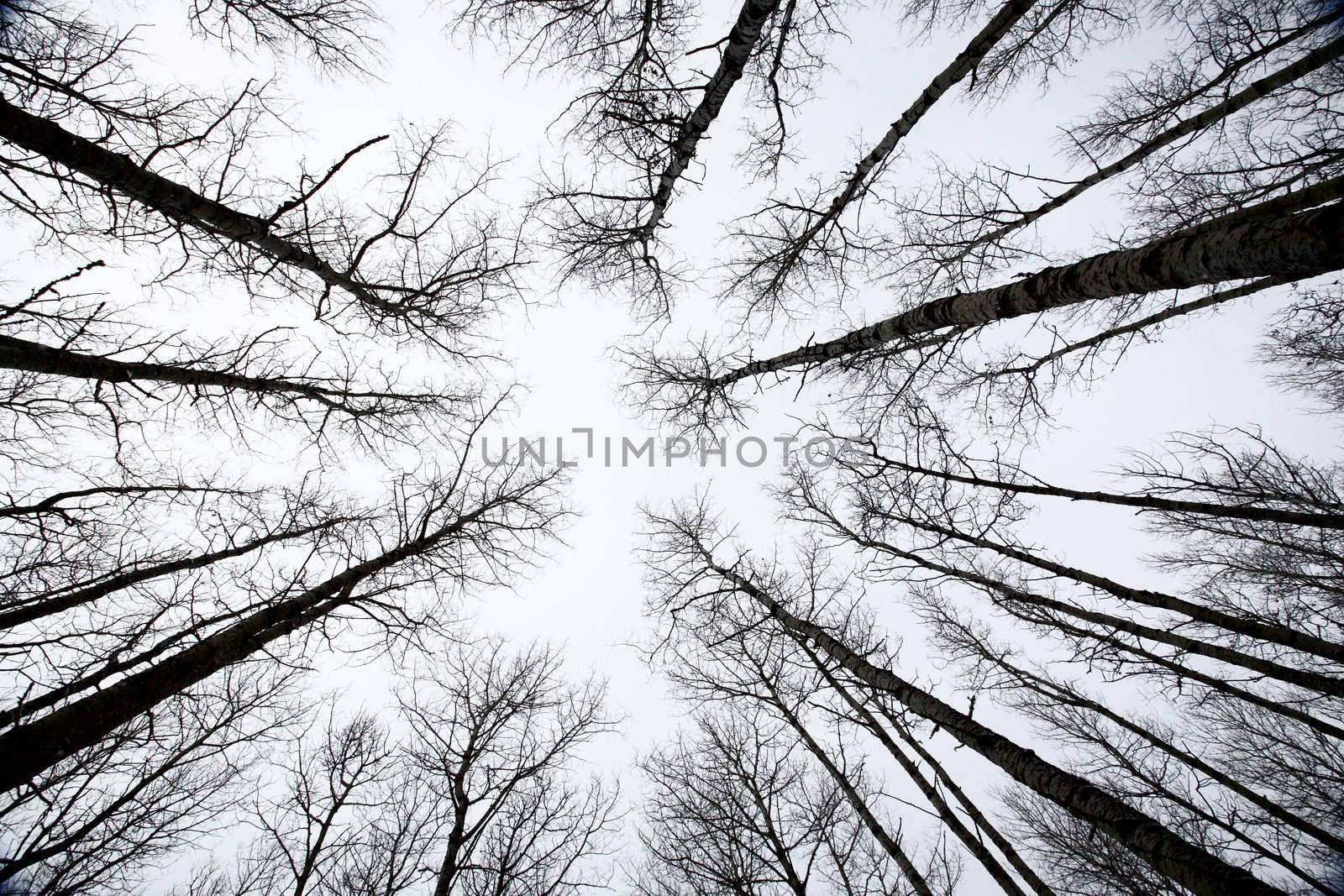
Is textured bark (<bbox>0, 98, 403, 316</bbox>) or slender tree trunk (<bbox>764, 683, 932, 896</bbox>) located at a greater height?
textured bark (<bbox>0, 98, 403, 316</bbox>)

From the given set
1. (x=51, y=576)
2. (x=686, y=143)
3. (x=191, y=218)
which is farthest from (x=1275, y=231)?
(x=51, y=576)

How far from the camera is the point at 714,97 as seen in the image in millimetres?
4219

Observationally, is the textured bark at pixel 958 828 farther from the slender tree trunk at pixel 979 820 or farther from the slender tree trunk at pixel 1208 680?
the slender tree trunk at pixel 1208 680

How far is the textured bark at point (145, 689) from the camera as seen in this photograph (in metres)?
2.36

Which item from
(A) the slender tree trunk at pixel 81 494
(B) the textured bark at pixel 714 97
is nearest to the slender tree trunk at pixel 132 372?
(A) the slender tree trunk at pixel 81 494

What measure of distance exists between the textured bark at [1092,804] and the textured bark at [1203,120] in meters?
5.15

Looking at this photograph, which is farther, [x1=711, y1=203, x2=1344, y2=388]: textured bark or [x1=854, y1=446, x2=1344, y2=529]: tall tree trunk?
[x1=854, y1=446, x2=1344, y2=529]: tall tree trunk

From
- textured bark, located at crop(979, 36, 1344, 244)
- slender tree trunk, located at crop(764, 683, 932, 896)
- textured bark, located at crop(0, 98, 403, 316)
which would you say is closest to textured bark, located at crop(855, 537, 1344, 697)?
slender tree trunk, located at crop(764, 683, 932, 896)

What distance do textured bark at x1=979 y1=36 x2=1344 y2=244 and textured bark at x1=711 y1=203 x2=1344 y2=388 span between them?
248 cm

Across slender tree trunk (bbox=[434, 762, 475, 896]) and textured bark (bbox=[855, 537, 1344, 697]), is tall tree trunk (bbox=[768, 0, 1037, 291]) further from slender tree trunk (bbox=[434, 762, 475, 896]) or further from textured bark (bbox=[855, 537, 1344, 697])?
slender tree trunk (bbox=[434, 762, 475, 896])

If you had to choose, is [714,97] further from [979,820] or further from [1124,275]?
[979,820]

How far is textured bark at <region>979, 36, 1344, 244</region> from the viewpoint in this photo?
4637mm

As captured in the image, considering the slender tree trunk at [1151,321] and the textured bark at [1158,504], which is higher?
the slender tree trunk at [1151,321]

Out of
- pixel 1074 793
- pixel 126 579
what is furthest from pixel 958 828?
pixel 126 579
